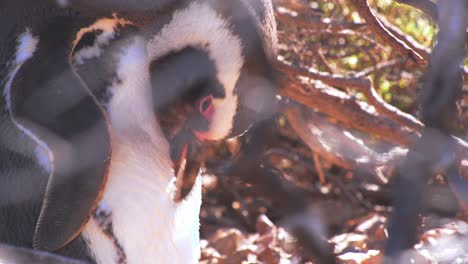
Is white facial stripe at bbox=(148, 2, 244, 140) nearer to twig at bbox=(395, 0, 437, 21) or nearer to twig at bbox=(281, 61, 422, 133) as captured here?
twig at bbox=(395, 0, 437, 21)

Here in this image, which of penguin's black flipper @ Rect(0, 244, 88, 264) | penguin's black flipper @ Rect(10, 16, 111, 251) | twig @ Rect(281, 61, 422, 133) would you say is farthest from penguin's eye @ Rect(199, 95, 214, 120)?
twig @ Rect(281, 61, 422, 133)

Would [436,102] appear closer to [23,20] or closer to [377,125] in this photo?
[23,20]

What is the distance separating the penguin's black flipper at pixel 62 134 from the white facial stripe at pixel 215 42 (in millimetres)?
119

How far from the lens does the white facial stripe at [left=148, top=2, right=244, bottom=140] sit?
825 mm

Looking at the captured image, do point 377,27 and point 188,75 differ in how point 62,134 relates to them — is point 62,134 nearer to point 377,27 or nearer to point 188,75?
point 188,75

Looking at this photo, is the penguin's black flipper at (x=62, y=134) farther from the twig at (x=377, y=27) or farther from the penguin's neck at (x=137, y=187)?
the twig at (x=377, y=27)

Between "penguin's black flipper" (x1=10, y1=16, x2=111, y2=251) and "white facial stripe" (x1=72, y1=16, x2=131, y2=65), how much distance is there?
0.04 metres

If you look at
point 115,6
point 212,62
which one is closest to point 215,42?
point 212,62

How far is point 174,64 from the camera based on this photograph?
866mm

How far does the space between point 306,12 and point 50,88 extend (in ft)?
2.83

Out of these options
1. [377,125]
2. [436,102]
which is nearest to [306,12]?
[377,125]

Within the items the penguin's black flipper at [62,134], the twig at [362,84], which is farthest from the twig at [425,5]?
the twig at [362,84]

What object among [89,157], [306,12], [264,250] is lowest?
[264,250]

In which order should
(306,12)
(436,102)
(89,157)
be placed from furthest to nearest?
(306,12), (89,157), (436,102)
